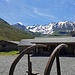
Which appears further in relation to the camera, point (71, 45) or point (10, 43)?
point (10, 43)

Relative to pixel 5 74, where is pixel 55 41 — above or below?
above

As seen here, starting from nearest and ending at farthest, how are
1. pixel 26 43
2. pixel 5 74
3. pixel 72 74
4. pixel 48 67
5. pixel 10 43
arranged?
pixel 48 67, pixel 72 74, pixel 5 74, pixel 26 43, pixel 10 43

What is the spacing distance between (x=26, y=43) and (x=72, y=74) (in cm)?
4783

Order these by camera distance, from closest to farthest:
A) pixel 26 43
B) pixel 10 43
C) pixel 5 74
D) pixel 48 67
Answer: pixel 48 67
pixel 5 74
pixel 26 43
pixel 10 43

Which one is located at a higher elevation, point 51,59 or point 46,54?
point 51,59

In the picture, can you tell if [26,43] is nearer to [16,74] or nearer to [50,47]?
[50,47]

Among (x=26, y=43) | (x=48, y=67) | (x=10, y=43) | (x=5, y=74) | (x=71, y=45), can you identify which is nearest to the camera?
(x=48, y=67)

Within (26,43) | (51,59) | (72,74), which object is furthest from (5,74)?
(26,43)

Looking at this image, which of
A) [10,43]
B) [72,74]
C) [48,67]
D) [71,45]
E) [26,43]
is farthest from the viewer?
[10,43]

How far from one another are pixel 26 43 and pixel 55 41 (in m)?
18.0

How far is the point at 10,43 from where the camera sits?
78562 millimetres

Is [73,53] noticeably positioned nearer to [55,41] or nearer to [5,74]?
[55,41]

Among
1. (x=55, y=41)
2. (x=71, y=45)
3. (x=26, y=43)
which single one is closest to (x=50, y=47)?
(x=55, y=41)

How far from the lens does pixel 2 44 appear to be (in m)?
78.9
